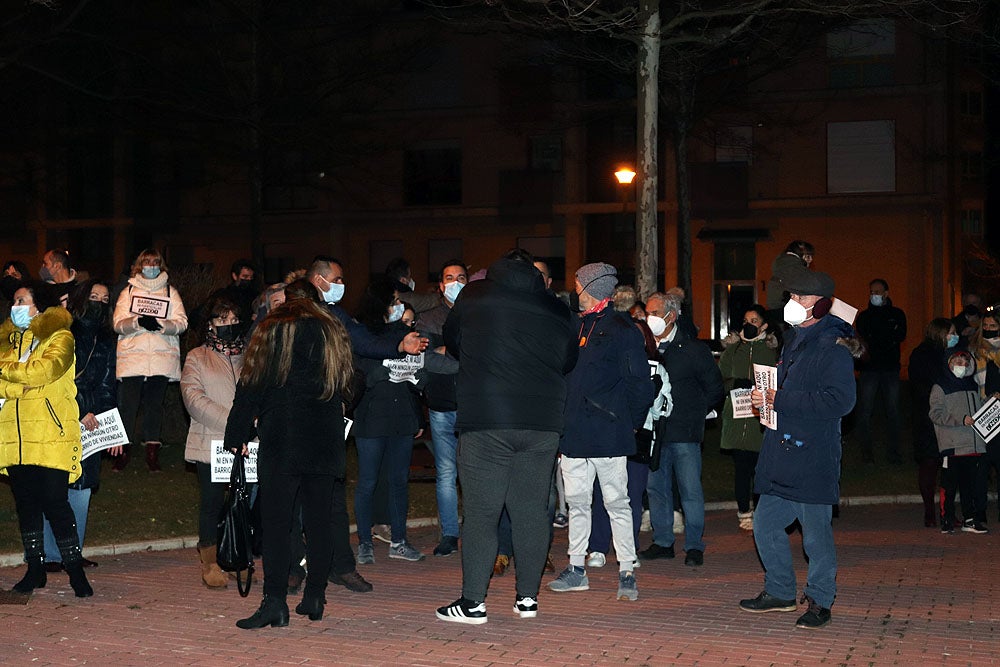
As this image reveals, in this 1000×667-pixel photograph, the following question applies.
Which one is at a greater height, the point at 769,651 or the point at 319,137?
the point at 319,137

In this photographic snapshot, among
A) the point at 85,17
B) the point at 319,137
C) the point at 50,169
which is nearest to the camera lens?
the point at 85,17

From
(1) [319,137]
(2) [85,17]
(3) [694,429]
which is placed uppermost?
(2) [85,17]

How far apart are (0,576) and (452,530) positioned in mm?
3408

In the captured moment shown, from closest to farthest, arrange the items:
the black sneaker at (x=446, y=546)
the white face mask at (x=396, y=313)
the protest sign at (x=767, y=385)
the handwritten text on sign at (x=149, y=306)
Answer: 1. the protest sign at (x=767, y=385)
2. the white face mask at (x=396, y=313)
3. the black sneaker at (x=446, y=546)
4. the handwritten text on sign at (x=149, y=306)

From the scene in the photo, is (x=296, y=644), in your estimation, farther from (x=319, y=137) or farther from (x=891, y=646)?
(x=319, y=137)

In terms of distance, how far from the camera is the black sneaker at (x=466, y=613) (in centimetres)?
827

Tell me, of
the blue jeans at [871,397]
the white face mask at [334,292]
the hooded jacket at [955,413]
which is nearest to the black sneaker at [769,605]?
the white face mask at [334,292]

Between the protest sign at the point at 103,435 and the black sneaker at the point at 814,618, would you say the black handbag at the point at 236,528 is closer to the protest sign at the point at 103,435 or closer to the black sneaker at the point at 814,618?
the protest sign at the point at 103,435

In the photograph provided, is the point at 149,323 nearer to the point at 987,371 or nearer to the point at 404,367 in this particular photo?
the point at 404,367

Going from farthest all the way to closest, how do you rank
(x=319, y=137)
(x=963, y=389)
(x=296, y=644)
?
(x=319, y=137), (x=963, y=389), (x=296, y=644)

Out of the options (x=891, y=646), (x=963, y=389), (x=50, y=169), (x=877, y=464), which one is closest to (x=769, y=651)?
(x=891, y=646)

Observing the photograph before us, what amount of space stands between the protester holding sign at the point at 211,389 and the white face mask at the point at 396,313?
4.39ft

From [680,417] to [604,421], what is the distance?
2.12 m

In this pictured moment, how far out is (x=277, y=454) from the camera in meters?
7.98
